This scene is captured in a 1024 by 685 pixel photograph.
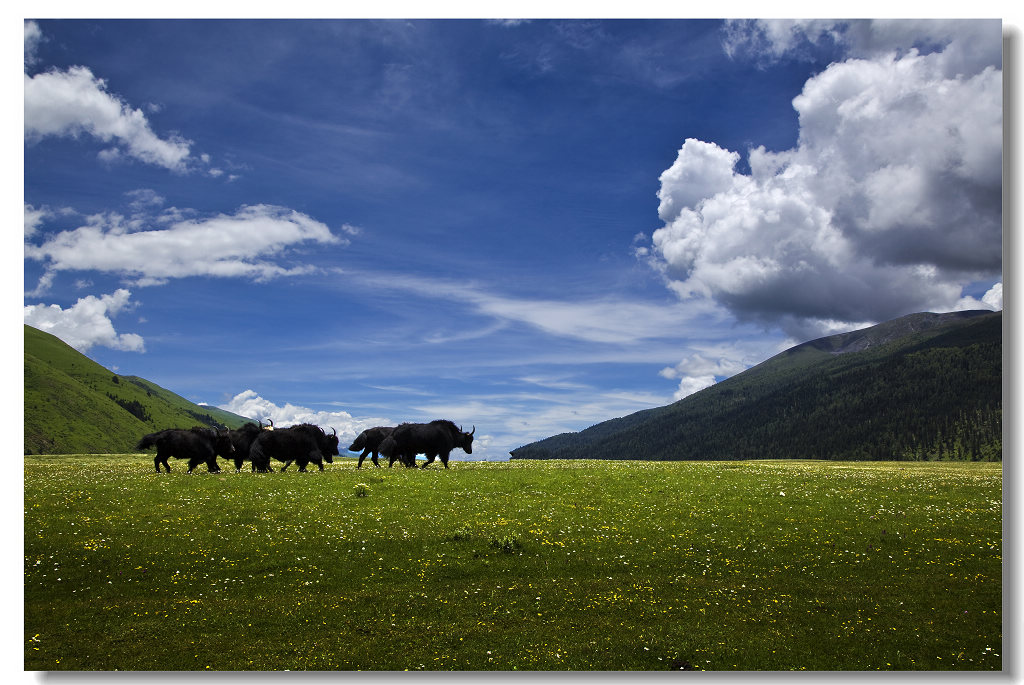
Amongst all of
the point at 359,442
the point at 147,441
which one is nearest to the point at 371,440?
the point at 359,442

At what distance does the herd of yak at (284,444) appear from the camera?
101ft

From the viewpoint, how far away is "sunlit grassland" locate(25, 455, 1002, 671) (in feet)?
40.7

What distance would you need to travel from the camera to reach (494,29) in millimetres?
19016

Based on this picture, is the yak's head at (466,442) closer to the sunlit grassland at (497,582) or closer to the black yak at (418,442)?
the black yak at (418,442)

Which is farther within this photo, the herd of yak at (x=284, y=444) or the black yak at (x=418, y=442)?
the black yak at (x=418, y=442)

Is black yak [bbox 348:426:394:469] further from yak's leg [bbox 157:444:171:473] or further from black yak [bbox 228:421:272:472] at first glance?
yak's leg [bbox 157:444:171:473]

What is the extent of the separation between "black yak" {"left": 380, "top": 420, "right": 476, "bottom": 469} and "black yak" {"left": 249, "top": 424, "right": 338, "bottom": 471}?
397 centimetres

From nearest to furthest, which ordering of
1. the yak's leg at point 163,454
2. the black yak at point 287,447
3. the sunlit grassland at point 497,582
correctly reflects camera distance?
the sunlit grassland at point 497,582 < the yak's leg at point 163,454 < the black yak at point 287,447

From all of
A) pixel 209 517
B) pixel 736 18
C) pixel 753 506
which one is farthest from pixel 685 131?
pixel 209 517

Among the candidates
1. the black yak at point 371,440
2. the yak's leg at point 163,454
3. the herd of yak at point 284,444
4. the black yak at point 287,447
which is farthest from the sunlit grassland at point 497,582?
the black yak at point 371,440

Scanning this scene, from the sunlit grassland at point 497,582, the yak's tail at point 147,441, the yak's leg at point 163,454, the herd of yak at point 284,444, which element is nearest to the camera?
the sunlit grassland at point 497,582

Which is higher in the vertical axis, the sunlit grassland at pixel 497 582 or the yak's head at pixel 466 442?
the yak's head at pixel 466 442

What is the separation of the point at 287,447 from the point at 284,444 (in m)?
0.23

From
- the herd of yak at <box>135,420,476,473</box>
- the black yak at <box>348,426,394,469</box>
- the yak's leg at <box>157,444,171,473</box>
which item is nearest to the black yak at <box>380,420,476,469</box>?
the herd of yak at <box>135,420,476,473</box>
